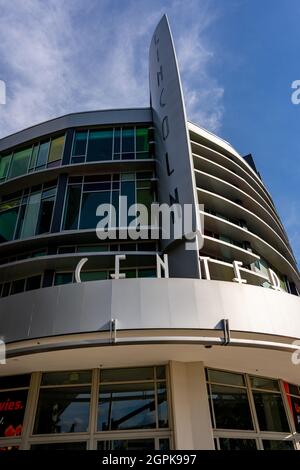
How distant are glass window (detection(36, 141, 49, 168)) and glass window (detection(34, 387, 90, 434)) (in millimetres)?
11414

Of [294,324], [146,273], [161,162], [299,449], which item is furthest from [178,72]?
[299,449]

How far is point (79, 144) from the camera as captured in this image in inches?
697

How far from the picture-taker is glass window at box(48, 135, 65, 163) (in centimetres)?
1753

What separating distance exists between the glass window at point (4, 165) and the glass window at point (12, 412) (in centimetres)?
1177

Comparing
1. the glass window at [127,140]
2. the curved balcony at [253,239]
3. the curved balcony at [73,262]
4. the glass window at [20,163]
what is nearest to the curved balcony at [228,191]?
the curved balcony at [253,239]

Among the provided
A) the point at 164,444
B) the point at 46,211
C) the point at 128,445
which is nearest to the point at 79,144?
the point at 46,211

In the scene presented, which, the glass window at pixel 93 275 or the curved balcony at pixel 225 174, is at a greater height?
the curved balcony at pixel 225 174

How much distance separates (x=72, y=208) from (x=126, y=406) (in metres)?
8.97

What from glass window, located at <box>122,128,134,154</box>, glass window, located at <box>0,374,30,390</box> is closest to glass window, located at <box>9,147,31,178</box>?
glass window, located at <box>122,128,134,154</box>

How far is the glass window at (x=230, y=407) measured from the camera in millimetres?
10219

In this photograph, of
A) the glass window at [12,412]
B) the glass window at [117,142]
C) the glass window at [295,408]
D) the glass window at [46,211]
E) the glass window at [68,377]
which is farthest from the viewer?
the glass window at [117,142]

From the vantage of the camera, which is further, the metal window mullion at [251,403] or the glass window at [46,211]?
the glass window at [46,211]

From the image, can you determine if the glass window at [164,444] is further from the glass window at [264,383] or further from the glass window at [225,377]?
the glass window at [264,383]

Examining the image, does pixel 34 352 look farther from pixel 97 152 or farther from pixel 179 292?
pixel 97 152
